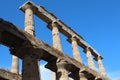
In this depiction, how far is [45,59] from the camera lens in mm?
18938

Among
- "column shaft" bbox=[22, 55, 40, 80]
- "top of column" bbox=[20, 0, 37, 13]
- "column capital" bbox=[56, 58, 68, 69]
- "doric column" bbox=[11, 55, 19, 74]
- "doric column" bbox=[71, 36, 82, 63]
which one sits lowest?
"column shaft" bbox=[22, 55, 40, 80]

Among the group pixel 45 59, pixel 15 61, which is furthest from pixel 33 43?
pixel 15 61

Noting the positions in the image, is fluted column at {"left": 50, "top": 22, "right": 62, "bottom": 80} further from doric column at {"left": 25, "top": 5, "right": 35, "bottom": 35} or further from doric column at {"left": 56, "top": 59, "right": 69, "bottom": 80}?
doric column at {"left": 56, "top": 59, "right": 69, "bottom": 80}

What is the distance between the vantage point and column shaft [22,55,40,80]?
15.8 meters

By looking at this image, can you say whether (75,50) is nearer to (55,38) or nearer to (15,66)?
(55,38)

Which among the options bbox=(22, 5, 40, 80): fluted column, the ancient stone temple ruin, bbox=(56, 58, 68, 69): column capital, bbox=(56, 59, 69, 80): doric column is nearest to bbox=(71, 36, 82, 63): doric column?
the ancient stone temple ruin

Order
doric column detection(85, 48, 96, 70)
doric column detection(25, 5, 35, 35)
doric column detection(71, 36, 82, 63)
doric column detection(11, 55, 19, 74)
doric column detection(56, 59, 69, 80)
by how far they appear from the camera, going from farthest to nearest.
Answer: doric column detection(85, 48, 96, 70), doric column detection(71, 36, 82, 63), doric column detection(11, 55, 19, 74), doric column detection(25, 5, 35, 35), doric column detection(56, 59, 69, 80)

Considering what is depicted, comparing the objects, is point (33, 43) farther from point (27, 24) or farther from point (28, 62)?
point (27, 24)

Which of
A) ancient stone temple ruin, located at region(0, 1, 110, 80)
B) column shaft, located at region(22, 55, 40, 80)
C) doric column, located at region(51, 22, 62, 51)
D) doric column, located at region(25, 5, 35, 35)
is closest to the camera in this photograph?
column shaft, located at region(22, 55, 40, 80)

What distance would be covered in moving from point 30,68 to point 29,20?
8.19 m

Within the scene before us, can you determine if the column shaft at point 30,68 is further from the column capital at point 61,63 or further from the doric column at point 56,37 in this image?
the doric column at point 56,37

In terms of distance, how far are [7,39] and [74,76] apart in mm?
7725

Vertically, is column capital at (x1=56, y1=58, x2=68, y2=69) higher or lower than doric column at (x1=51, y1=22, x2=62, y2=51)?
lower

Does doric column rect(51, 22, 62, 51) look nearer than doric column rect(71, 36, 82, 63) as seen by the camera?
Yes
